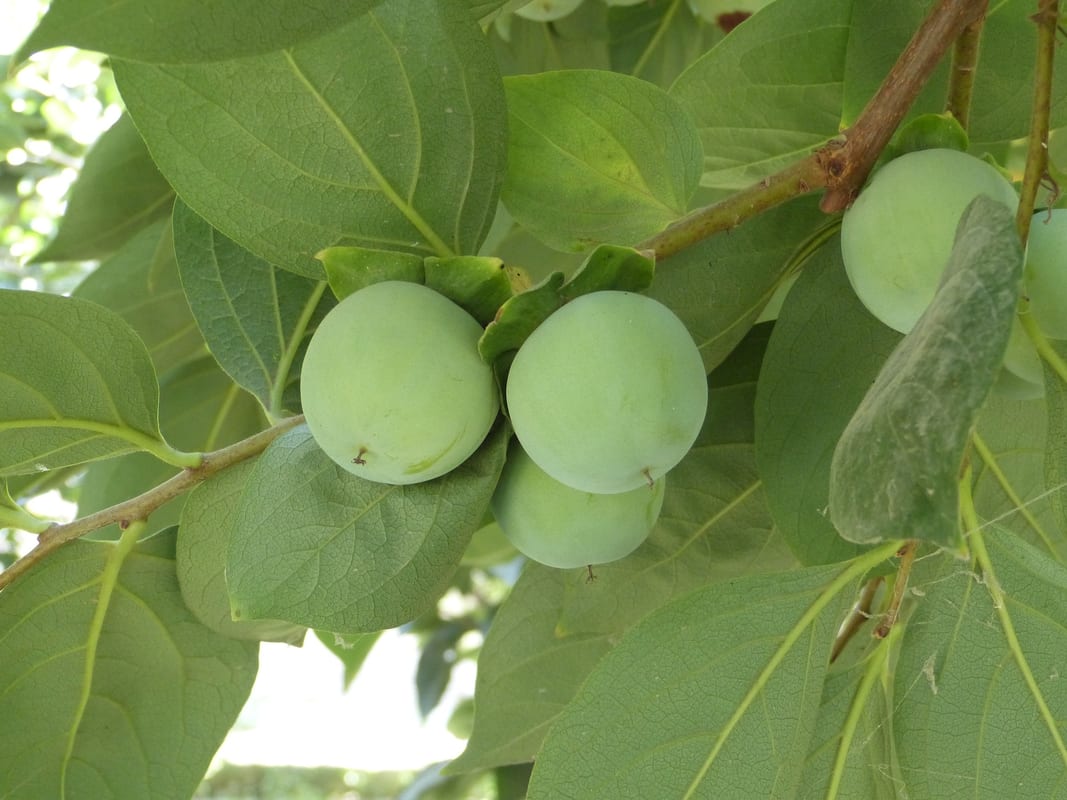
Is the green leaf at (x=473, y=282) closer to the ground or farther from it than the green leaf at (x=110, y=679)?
farther from it

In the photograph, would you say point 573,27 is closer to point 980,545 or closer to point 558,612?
point 558,612

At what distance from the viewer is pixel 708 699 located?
0.74 meters

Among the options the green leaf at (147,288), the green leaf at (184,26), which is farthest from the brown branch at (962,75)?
the green leaf at (147,288)

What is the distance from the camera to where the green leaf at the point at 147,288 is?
4.06 ft

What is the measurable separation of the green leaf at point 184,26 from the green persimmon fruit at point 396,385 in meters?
0.16

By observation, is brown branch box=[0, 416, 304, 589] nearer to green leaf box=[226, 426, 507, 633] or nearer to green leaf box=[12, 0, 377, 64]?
green leaf box=[226, 426, 507, 633]

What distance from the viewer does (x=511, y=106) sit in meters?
0.77

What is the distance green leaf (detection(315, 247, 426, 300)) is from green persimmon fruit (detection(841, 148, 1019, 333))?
27 centimetres

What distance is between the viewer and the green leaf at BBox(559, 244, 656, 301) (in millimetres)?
648

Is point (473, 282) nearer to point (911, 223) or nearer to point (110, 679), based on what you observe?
point (911, 223)

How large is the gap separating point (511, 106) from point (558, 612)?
486mm

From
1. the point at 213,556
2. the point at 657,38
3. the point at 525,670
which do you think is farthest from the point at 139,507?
the point at 657,38

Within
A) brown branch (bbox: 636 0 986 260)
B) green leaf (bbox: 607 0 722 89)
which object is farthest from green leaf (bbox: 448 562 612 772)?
green leaf (bbox: 607 0 722 89)

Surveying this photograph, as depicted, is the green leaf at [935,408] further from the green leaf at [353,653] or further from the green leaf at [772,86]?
the green leaf at [353,653]
